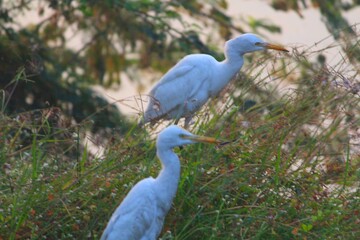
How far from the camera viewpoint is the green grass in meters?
5.47

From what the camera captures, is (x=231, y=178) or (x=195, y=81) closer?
(x=231, y=178)

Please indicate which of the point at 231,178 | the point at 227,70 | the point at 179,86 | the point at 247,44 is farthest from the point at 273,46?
the point at 231,178

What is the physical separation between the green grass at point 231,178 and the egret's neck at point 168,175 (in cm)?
18

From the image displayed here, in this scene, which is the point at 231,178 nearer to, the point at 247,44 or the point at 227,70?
the point at 247,44

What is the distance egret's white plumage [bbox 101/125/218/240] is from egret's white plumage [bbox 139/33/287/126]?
1.47 metres

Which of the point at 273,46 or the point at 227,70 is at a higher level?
the point at 273,46

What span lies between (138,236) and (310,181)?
98 centimetres

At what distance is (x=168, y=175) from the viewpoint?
5.18 m

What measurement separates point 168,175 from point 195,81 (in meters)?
1.77

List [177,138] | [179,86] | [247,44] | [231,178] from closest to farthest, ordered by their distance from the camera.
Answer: [177,138] → [231,178] → [247,44] → [179,86]

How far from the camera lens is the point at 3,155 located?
579cm

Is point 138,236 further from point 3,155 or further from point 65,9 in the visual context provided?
point 65,9

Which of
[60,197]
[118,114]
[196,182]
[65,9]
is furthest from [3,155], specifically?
[65,9]

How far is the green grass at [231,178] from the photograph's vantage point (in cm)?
547
